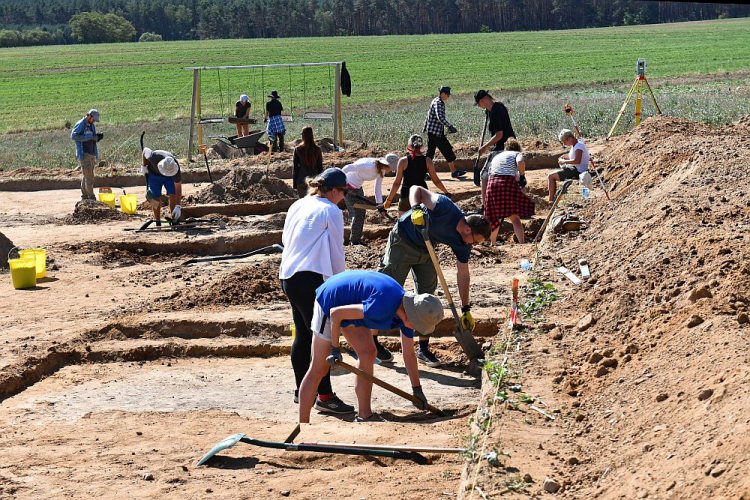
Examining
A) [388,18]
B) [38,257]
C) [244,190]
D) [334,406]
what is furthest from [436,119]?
[388,18]

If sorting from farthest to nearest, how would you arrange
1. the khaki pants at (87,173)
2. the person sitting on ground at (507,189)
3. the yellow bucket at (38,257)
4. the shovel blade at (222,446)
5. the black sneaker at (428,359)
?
the khaki pants at (87,173)
the yellow bucket at (38,257)
the person sitting on ground at (507,189)
the black sneaker at (428,359)
the shovel blade at (222,446)

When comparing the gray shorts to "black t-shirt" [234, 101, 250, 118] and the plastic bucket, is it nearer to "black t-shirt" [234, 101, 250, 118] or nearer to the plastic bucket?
the plastic bucket

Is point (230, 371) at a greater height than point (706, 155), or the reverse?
point (706, 155)

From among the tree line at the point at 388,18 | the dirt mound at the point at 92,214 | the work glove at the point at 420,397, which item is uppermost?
the tree line at the point at 388,18

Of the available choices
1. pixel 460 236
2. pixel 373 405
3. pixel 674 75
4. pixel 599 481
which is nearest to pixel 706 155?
pixel 460 236

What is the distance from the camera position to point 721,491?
13.7ft

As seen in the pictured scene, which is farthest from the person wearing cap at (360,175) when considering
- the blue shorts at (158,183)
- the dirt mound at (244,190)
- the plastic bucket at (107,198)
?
the plastic bucket at (107,198)

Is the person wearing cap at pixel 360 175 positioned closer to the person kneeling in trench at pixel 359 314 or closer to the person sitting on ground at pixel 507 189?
the person sitting on ground at pixel 507 189

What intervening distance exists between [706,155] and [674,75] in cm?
3990

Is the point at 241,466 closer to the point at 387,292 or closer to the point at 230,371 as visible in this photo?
the point at 387,292

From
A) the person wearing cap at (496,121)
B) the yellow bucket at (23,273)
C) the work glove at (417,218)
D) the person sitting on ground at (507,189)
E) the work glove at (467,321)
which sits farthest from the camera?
the person wearing cap at (496,121)

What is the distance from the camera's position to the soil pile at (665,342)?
15.4 ft

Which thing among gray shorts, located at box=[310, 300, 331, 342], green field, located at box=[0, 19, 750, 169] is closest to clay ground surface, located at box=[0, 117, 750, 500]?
gray shorts, located at box=[310, 300, 331, 342]

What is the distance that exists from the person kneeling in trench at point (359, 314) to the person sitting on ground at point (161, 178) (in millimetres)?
8311
